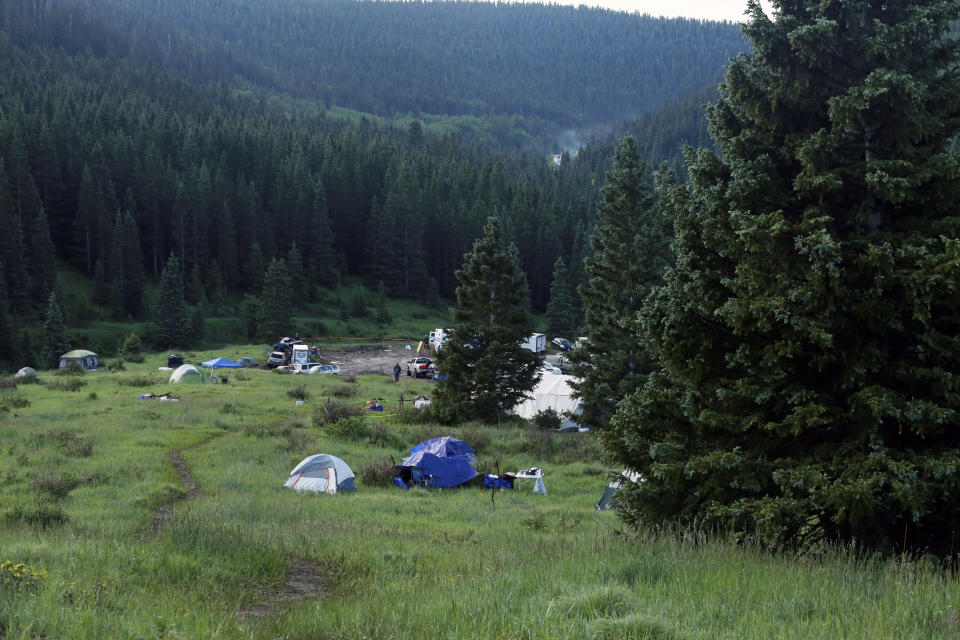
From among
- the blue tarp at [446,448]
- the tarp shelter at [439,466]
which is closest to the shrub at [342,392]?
the blue tarp at [446,448]

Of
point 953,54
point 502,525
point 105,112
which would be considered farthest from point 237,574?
point 105,112

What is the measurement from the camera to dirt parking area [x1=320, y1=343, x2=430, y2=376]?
62781 mm

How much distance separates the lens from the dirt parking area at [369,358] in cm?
6278

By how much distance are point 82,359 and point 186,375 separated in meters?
18.1

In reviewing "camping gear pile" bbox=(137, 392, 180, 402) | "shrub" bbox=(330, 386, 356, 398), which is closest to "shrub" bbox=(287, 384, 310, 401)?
"shrub" bbox=(330, 386, 356, 398)

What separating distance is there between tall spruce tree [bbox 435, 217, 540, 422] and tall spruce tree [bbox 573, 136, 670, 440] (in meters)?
3.83

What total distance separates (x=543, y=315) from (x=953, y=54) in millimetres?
93428

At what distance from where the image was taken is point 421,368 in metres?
61.6

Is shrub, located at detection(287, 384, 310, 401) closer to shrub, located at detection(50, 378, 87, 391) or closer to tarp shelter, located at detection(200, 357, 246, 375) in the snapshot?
tarp shelter, located at detection(200, 357, 246, 375)

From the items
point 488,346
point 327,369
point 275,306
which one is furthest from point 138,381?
point 275,306

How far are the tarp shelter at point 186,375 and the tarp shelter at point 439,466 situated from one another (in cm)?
2724

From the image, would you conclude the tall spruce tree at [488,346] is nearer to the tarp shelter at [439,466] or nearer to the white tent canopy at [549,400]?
the white tent canopy at [549,400]

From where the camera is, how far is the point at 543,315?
103 metres

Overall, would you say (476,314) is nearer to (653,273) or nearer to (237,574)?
(653,273)
